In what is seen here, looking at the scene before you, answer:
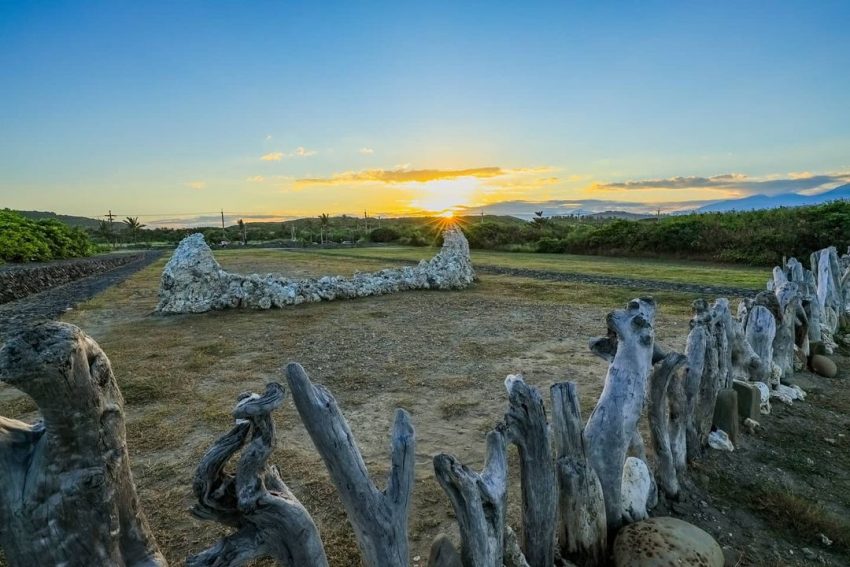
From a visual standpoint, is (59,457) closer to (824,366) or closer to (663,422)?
(663,422)

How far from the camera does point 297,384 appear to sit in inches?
90.9

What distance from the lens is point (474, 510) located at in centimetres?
245

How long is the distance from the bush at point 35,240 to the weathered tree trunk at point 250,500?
25594mm

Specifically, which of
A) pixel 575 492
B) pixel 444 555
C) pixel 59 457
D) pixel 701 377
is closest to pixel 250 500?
pixel 59 457

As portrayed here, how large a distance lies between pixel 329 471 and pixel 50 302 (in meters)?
16.1

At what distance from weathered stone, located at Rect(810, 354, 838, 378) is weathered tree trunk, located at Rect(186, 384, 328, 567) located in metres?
7.86

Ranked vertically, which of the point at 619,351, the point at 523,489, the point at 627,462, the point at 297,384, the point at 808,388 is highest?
the point at 297,384

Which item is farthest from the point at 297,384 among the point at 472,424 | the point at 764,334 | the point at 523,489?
the point at 764,334

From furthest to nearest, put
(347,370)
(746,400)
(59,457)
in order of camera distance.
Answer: (347,370), (746,400), (59,457)

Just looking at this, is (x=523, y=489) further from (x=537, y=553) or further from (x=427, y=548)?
(x=427, y=548)

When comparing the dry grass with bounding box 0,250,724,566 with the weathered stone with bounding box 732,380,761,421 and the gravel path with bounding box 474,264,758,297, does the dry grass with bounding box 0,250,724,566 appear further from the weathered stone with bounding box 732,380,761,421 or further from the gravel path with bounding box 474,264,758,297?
the weathered stone with bounding box 732,380,761,421

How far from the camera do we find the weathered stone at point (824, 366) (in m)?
7.01

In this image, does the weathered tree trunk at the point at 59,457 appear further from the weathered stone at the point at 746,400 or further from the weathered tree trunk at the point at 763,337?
the weathered tree trunk at the point at 763,337

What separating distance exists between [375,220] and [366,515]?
93586mm
